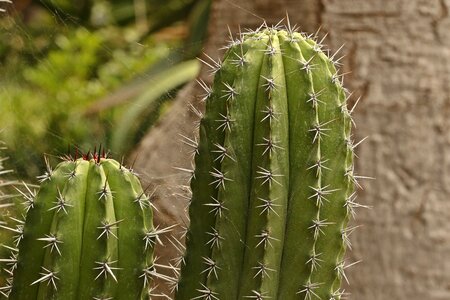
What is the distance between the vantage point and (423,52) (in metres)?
3.55

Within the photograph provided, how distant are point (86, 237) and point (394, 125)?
186 centimetres

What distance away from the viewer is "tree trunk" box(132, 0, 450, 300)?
347 cm

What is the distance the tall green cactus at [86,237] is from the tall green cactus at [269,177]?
11cm

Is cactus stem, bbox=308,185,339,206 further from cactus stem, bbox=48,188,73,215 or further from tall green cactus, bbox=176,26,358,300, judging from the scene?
cactus stem, bbox=48,188,73,215

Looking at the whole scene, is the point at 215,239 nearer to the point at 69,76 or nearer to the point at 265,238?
the point at 265,238

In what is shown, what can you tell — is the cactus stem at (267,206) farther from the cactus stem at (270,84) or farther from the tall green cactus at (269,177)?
the cactus stem at (270,84)

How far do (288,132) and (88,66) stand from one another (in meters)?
2.07

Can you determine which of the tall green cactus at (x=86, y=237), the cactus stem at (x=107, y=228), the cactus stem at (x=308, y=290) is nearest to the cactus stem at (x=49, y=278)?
the tall green cactus at (x=86, y=237)

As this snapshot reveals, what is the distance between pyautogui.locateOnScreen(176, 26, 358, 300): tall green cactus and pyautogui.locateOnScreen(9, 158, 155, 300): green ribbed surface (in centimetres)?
12

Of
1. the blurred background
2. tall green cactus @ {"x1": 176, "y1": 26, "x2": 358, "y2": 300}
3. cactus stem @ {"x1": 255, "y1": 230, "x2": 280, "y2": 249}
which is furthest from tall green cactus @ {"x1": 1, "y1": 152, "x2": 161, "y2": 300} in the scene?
the blurred background

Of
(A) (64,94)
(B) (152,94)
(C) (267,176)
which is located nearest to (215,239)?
(C) (267,176)

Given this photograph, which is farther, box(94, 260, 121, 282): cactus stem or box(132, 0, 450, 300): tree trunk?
box(132, 0, 450, 300): tree trunk

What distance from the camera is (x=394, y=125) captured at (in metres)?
3.55

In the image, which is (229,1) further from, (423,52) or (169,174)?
(169,174)
